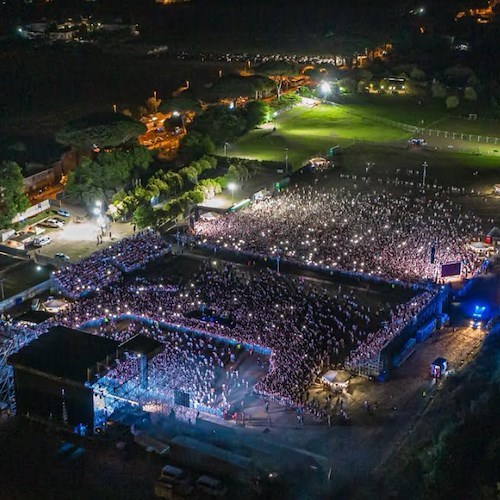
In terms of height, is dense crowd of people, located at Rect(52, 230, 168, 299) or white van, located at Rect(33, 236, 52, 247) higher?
dense crowd of people, located at Rect(52, 230, 168, 299)

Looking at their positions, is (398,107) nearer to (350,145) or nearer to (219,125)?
(350,145)

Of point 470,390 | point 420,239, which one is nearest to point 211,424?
point 470,390

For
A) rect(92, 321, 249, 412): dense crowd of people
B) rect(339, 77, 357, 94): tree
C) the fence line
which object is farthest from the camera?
rect(339, 77, 357, 94): tree

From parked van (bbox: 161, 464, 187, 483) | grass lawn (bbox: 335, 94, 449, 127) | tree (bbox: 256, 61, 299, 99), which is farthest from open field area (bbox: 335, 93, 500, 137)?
parked van (bbox: 161, 464, 187, 483)

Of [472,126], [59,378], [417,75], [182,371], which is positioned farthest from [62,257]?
[417,75]

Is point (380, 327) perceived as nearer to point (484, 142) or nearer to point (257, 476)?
point (257, 476)

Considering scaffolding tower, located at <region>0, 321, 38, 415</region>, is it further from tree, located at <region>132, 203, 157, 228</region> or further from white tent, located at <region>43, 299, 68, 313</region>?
tree, located at <region>132, 203, 157, 228</region>

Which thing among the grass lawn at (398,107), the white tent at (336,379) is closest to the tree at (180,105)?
the grass lawn at (398,107)
